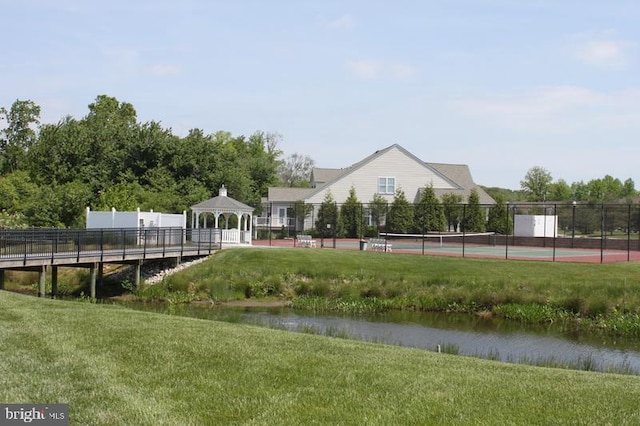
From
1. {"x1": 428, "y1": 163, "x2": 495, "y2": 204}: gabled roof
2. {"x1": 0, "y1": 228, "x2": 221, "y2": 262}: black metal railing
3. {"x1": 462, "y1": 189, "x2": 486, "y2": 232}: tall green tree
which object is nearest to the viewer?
{"x1": 0, "y1": 228, "x2": 221, "y2": 262}: black metal railing

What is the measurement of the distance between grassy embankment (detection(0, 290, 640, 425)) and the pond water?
218 inches

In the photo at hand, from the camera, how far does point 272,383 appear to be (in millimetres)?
8219

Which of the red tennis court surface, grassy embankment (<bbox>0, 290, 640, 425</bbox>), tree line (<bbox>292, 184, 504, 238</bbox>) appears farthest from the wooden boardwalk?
tree line (<bbox>292, 184, 504, 238</bbox>)

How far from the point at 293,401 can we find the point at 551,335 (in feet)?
48.2

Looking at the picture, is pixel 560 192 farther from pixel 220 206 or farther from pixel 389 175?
pixel 220 206

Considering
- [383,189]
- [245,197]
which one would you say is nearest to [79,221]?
[245,197]

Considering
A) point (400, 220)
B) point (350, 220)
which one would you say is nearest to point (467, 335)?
point (400, 220)

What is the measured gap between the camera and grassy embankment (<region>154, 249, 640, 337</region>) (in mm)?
22656

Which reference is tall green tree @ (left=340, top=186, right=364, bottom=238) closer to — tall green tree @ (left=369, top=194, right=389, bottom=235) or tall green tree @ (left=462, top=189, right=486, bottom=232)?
tall green tree @ (left=369, top=194, right=389, bottom=235)

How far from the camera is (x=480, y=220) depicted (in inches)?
2128

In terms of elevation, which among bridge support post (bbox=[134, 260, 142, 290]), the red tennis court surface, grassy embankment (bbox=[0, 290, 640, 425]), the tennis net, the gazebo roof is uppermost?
the gazebo roof

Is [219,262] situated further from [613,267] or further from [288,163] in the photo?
A: [288,163]

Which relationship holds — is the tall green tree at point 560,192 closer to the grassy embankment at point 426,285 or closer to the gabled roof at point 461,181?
the gabled roof at point 461,181

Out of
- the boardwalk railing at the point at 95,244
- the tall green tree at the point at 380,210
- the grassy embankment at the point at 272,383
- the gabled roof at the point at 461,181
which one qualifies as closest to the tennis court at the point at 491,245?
the tall green tree at the point at 380,210
